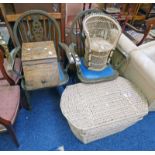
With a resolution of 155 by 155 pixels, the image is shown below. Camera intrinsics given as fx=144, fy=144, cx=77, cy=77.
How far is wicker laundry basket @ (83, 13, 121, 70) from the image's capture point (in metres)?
1.31

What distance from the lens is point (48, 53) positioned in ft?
3.92

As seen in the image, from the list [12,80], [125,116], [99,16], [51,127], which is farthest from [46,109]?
[99,16]

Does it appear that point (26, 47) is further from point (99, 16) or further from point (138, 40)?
point (138, 40)

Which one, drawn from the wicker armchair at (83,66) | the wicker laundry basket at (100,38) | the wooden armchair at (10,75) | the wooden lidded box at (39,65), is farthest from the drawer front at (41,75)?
the wicker laundry basket at (100,38)

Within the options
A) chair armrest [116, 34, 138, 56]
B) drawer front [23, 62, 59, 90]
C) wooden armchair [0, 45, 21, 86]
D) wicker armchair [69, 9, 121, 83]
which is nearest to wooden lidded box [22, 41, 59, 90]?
drawer front [23, 62, 59, 90]

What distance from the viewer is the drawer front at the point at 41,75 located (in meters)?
1.17

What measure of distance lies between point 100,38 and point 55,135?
107 centimetres

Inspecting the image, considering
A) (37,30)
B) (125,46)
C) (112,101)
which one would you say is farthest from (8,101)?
(125,46)

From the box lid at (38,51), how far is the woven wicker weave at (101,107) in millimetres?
356

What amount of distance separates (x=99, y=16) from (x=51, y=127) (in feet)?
3.85

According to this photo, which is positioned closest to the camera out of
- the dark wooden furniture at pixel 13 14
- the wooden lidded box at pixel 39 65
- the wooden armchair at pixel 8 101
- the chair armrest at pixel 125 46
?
the wooden armchair at pixel 8 101

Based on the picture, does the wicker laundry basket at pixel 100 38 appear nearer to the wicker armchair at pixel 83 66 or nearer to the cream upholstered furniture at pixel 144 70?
the wicker armchair at pixel 83 66

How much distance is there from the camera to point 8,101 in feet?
3.67

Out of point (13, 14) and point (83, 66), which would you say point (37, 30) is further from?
point (83, 66)
